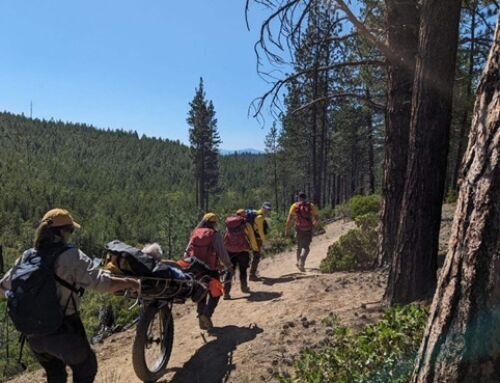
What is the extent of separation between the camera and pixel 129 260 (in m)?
4.73

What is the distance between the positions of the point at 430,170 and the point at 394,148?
2.01 metres

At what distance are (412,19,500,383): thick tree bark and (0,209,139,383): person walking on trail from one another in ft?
8.36

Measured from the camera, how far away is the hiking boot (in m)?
6.68

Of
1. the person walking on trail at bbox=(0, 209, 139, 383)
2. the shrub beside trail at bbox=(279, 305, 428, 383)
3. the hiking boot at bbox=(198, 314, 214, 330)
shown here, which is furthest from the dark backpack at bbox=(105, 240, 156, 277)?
the hiking boot at bbox=(198, 314, 214, 330)

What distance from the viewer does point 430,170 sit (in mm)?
5266

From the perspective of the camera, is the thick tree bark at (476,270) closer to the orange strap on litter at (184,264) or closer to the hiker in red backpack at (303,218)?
the orange strap on litter at (184,264)

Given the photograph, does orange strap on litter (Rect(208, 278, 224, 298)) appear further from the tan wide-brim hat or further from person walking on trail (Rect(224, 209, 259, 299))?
the tan wide-brim hat

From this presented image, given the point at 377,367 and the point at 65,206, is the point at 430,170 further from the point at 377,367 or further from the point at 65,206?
the point at 65,206

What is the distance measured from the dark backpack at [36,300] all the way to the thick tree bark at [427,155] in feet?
11.6

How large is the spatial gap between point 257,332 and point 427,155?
9.70 ft

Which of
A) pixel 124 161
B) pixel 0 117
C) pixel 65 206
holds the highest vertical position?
pixel 0 117

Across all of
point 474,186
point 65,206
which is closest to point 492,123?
point 474,186

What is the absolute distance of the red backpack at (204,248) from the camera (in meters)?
6.64

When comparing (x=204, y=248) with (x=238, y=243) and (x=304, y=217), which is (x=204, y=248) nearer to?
(x=238, y=243)
